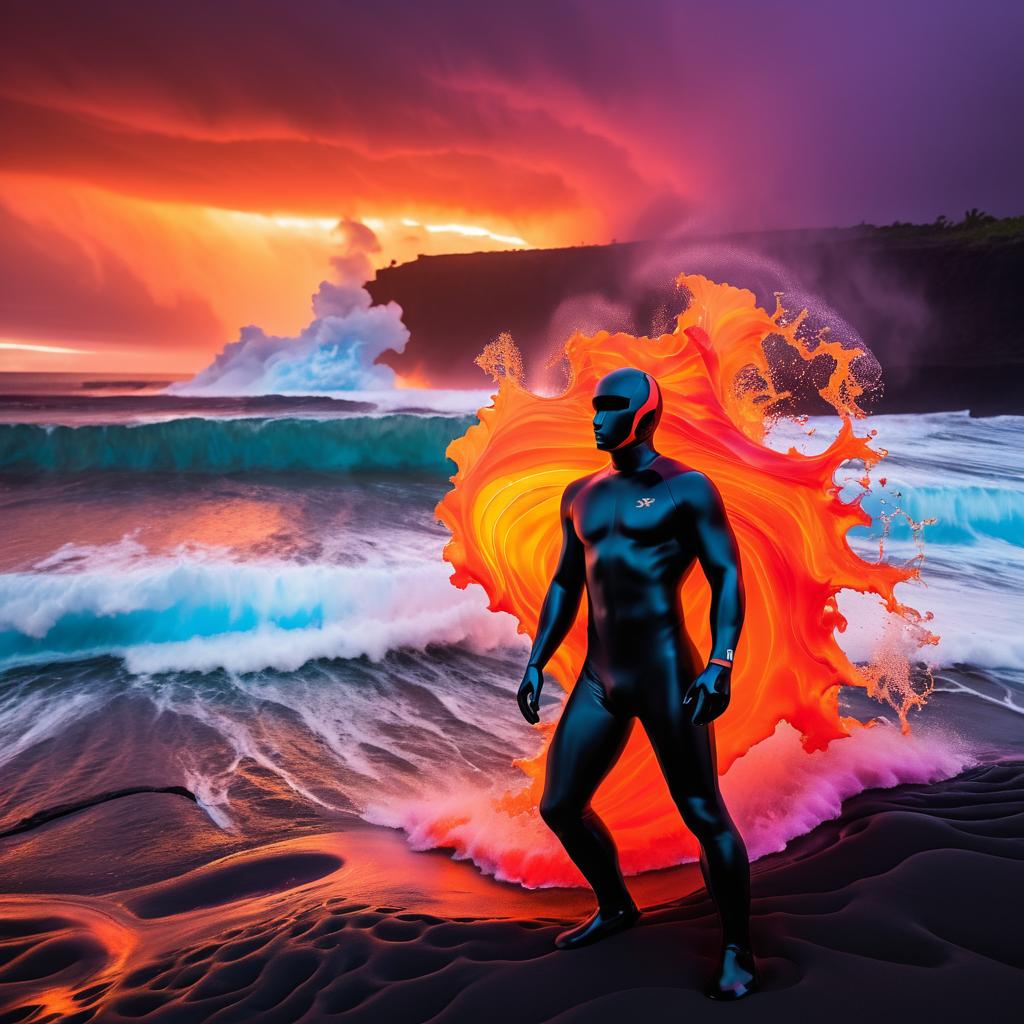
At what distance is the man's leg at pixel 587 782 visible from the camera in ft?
9.08

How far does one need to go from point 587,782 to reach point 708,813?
439 millimetres

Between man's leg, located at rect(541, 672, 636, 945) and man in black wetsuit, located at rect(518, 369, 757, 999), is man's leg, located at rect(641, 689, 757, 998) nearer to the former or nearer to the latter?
man in black wetsuit, located at rect(518, 369, 757, 999)

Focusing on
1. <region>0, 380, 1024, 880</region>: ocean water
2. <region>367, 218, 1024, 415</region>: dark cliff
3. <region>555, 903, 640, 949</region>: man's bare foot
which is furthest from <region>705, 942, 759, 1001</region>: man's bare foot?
<region>367, 218, 1024, 415</region>: dark cliff

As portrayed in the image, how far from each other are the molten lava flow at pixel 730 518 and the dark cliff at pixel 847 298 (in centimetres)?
3062

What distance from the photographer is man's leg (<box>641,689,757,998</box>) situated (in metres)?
2.45

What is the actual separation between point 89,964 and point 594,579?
280 centimetres

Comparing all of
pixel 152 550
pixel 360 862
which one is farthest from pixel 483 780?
pixel 152 550


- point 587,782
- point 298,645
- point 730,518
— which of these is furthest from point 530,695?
point 298,645

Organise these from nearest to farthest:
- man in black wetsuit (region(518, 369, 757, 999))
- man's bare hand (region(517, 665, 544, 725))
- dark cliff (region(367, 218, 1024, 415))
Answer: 1. man in black wetsuit (region(518, 369, 757, 999))
2. man's bare hand (region(517, 665, 544, 725))
3. dark cliff (region(367, 218, 1024, 415))

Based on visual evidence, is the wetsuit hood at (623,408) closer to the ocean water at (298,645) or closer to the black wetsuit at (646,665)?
the black wetsuit at (646,665)

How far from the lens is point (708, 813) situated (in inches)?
100

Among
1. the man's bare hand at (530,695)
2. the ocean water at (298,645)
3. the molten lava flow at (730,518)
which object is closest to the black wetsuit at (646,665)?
the man's bare hand at (530,695)

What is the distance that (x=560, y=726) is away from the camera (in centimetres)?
287

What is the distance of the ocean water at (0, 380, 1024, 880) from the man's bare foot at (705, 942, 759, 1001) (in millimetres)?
1575
